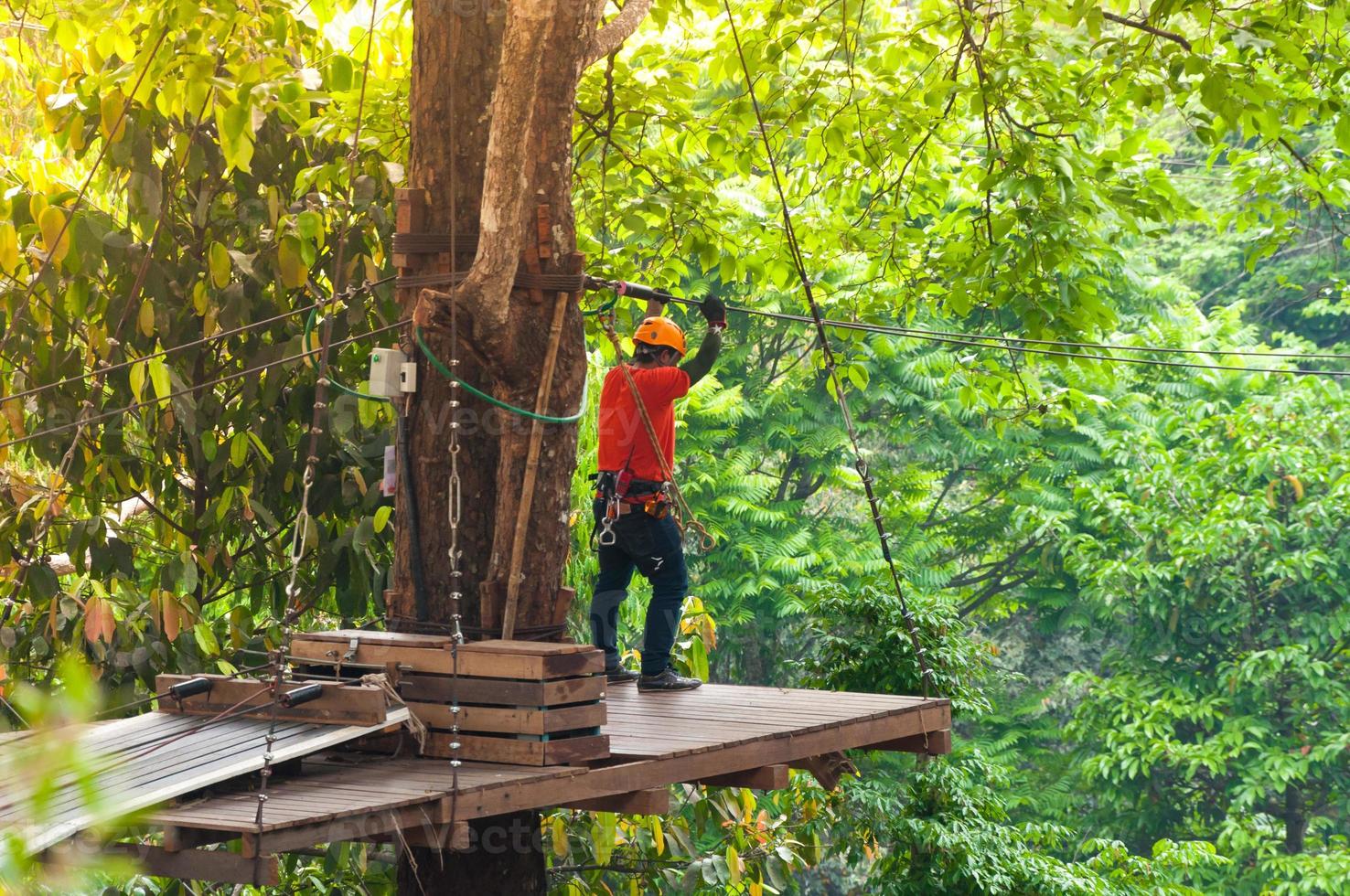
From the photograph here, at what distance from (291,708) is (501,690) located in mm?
521

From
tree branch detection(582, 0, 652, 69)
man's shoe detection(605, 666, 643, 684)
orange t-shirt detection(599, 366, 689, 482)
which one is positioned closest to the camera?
tree branch detection(582, 0, 652, 69)

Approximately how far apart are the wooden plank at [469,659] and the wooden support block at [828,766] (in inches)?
48.3

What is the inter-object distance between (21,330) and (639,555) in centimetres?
273

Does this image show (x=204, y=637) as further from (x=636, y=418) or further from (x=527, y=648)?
(x=527, y=648)

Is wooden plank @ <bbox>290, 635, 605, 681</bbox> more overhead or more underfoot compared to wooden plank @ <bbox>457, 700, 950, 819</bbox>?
more overhead

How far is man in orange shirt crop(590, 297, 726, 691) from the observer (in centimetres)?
509

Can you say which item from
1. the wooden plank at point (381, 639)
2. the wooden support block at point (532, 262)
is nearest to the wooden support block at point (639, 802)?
the wooden plank at point (381, 639)

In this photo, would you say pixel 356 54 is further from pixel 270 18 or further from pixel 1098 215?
pixel 1098 215

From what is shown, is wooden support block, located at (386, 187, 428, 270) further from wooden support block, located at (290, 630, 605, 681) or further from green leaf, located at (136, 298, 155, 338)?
green leaf, located at (136, 298, 155, 338)

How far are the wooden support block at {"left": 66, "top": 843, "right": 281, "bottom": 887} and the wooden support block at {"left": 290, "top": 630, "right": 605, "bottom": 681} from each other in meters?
0.81

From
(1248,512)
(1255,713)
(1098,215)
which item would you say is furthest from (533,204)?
(1255,713)

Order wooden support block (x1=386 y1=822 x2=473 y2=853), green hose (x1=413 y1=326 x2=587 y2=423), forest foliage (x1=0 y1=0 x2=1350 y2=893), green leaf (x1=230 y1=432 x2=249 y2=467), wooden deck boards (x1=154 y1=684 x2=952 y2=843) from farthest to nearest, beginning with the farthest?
1. green leaf (x1=230 y1=432 x2=249 y2=467)
2. forest foliage (x1=0 y1=0 x2=1350 y2=893)
3. green hose (x1=413 y1=326 x2=587 y2=423)
4. wooden support block (x1=386 y1=822 x2=473 y2=853)
5. wooden deck boards (x1=154 y1=684 x2=952 y2=843)

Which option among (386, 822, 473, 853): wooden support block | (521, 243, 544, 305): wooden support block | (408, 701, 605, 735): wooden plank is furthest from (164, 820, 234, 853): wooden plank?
(521, 243, 544, 305): wooden support block

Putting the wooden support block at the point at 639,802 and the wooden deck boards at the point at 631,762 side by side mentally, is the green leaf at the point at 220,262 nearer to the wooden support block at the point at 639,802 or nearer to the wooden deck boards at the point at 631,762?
the wooden deck boards at the point at 631,762
